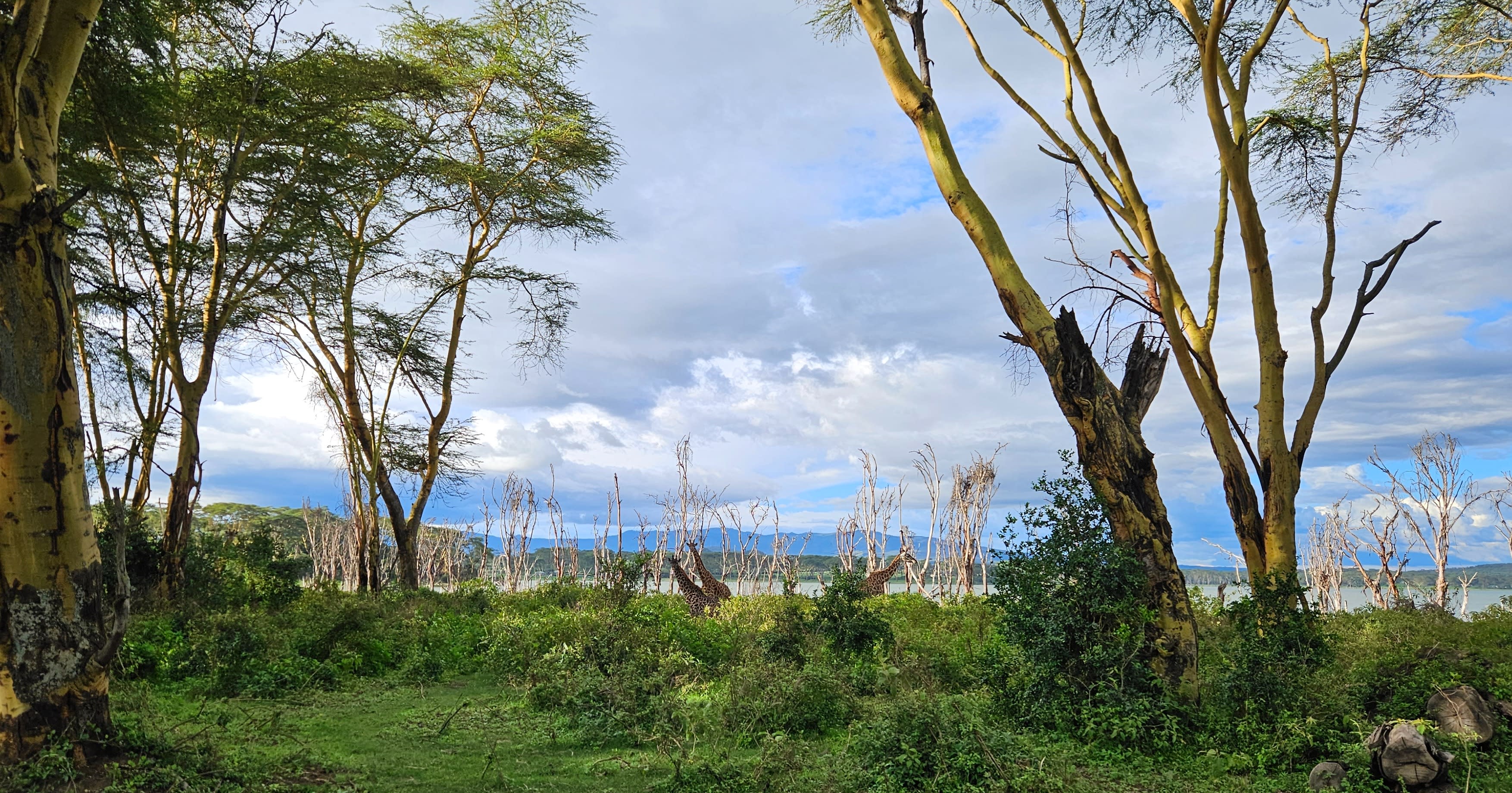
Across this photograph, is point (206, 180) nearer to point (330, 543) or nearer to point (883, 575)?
point (883, 575)

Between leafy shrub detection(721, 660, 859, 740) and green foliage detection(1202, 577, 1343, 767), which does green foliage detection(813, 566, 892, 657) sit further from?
→ green foliage detection(1202, 577, 1343, 767)

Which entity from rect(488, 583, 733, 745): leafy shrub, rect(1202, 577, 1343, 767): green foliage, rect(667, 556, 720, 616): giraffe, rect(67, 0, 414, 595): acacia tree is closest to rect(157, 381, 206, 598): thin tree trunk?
rect(67, 0, 414, 595): acacia tree

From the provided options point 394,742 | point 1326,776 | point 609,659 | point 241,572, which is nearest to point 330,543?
point 241,572

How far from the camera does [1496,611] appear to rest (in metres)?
7.35

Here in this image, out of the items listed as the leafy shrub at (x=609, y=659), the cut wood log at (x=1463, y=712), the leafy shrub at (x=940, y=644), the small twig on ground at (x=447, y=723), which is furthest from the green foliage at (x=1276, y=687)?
the small twig on ground at (x=447, y=723)

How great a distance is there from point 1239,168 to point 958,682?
16.0ft

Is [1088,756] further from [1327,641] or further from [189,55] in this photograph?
[189,55]

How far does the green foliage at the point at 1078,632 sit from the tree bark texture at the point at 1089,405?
14 cm

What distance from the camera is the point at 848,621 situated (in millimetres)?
7473

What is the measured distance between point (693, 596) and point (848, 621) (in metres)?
4.72

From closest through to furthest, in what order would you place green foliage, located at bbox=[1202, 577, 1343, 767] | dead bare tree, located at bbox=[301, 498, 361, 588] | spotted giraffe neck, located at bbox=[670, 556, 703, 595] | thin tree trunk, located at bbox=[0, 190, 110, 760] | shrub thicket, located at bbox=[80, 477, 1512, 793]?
thin tree trunk, located at bbox=[0, 190, 110, 760], shrub thicket, located at bbox=[80, 477, 1512, 793], green foliage, located at bbox=[1202, 577, 1343, 767], spotted giraffe neck, located at bbox=[670, 556, 703, 595], dead bare tree, located at bbox=[301, 498, 361, 588]

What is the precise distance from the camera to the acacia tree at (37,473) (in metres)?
3.73

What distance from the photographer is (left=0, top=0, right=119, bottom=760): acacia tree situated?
12.2ft

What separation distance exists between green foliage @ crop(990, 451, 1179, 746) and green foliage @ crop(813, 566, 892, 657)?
1713 mm
